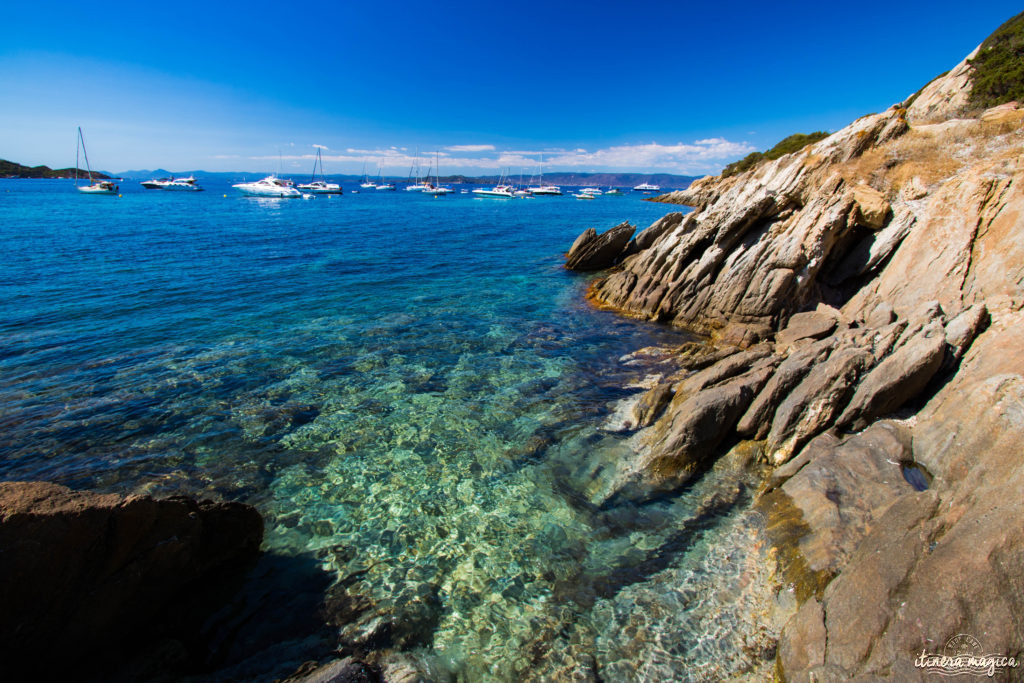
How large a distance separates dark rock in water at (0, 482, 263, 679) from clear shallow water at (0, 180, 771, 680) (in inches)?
90.3

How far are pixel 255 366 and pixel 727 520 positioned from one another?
18459 mm

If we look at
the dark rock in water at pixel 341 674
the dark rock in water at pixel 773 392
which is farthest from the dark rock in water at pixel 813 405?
the dark rock in water at pixel 341 674

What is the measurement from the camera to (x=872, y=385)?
39.3 ft

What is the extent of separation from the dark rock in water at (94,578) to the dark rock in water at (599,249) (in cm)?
3669

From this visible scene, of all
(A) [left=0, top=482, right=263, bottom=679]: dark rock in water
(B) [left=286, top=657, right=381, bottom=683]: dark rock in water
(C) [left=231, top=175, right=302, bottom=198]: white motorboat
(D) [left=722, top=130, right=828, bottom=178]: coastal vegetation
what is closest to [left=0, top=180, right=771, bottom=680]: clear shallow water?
(B) [left=286, top=657, right=381, bottom=683]: dark rock in water

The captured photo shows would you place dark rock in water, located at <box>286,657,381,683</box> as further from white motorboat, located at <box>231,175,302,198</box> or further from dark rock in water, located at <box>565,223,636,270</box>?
white motorboat, located at <box>231,175,302,198</box>

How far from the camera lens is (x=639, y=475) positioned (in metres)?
11.9

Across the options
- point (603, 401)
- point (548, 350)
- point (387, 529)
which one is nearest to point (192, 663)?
point (387, 529)

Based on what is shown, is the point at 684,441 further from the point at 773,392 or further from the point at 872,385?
the point at 872,385

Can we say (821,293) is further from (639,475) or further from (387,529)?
(387,529)

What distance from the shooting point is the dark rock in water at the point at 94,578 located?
5875mm

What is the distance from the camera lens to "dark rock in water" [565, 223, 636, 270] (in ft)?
133

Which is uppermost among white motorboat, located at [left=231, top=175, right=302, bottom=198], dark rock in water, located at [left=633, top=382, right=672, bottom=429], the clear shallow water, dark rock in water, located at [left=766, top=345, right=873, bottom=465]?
white motorboat, located at [left=231, top=175, right=302, bottom=198]

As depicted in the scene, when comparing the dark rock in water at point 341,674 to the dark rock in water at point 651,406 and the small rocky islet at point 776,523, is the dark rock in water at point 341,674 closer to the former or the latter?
the small rocky islet at point 776,523
